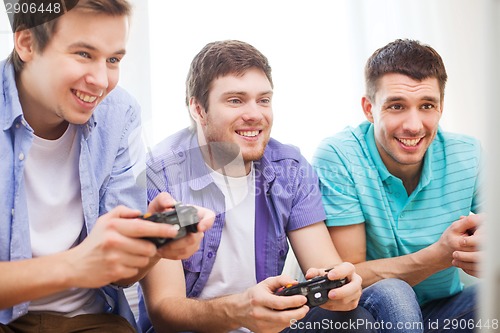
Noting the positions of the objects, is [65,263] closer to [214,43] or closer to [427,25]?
[214,43]

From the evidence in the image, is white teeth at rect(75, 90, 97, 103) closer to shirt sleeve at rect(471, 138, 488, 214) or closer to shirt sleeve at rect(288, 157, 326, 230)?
shirt sleeve at rect(288, 157, 326, 230)

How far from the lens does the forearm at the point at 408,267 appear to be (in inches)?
51.1

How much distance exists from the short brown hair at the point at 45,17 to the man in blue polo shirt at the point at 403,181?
590 mm

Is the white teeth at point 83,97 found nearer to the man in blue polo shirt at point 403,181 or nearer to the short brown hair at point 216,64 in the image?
the short brown hair at point 216,64

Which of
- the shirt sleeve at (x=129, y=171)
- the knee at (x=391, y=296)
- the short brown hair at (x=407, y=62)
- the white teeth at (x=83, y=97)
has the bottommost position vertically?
the knee at (x=391, y=296)

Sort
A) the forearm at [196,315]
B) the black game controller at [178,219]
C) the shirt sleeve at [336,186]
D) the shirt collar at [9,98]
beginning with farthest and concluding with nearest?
the shirt sleeve at [336,186]
the forearm at [196,315]
the shirt collar at [9,98]
the black game controller at [178,219]

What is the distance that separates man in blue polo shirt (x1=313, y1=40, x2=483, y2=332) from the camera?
1351 millimetres

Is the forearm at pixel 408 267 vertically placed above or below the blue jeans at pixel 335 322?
above

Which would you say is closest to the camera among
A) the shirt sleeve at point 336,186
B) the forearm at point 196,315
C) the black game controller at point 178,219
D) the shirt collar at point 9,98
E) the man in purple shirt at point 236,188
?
the black game controller at point 178,219

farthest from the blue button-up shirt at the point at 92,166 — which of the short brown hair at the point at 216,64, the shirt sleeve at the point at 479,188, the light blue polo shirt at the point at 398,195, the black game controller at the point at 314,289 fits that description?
the shirt sleeve at the point at 479,188

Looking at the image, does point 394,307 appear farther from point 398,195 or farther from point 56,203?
point 56,203

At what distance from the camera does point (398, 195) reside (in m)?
1.41

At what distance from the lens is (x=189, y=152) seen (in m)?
1.34

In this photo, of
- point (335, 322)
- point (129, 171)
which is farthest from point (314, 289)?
point (129, 171)
